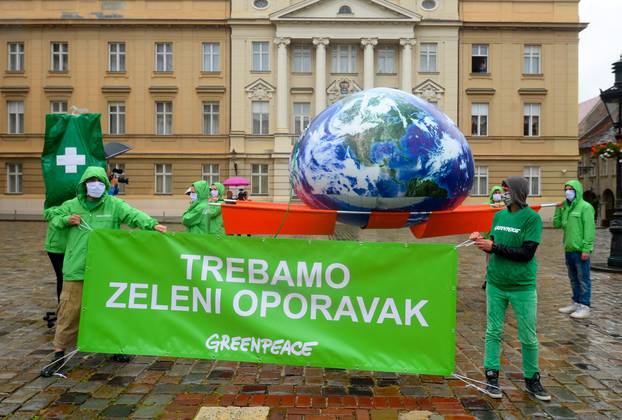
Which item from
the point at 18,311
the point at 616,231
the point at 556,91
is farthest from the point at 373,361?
the point at 556,91

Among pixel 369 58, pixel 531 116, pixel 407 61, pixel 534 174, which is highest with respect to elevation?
pixel 369 58

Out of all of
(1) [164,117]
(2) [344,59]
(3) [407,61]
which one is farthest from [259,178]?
(3) [407,61]

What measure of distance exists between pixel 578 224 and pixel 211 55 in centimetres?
3273

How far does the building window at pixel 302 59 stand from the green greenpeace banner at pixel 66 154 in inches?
1248

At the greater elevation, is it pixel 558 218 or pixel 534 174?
pixel 534 174

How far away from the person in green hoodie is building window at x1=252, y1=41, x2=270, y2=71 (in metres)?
33.1

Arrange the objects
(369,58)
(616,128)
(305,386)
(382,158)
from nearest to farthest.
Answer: (382,158), (305,386), (616,128), (369,58)

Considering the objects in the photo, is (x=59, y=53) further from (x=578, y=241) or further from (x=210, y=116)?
(x=578, y=241)

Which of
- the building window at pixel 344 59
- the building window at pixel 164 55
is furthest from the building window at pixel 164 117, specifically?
the building window at pixel 344 59

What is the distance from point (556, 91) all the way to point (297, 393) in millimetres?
38014

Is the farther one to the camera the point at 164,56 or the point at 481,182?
the point at 481,182

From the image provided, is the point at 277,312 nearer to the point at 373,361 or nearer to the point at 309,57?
the point at 373,361

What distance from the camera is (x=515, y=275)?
492 centimetres

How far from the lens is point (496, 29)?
37531mm
